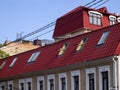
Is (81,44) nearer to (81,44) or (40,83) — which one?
(81,44)

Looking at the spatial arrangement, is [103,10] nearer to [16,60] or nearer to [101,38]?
[16,60]

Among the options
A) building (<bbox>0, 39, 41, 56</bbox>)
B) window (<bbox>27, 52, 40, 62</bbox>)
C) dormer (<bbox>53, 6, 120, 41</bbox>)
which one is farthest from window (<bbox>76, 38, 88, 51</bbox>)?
building (<bbox>0, 39, 41, 56</bbox>)

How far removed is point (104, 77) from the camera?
29.5 m

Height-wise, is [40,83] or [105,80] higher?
[40,83]

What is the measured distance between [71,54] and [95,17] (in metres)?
16.2

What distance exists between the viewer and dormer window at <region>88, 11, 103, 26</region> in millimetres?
48438

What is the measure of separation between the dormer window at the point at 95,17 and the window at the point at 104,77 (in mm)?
18984

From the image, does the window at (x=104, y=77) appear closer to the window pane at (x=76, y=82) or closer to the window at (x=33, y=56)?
the window pane at (x=76, y=82)

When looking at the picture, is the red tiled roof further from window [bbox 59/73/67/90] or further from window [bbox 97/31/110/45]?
window [bbox 59/73/67/90]

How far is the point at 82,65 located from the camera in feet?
104

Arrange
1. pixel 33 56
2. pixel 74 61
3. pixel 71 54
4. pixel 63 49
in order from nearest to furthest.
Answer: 1. pixel 74 61
2. pixel 71 54
3. pixel 63 49
4. pixel 33 56

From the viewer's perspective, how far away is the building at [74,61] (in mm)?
29297

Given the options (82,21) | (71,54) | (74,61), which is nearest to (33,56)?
(82,21)

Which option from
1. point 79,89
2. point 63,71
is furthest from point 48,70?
point 79,89
